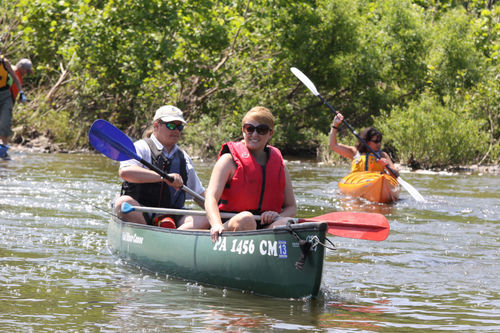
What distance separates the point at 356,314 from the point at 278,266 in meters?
0.54

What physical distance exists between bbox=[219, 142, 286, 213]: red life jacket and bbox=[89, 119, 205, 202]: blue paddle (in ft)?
2.27

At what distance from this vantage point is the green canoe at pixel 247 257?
466 centimetres

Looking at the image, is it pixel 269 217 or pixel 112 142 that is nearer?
pixel 269 217

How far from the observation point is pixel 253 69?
2102 cm

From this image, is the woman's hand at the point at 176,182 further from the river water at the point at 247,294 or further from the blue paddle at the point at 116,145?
the river water at the point at 247,294

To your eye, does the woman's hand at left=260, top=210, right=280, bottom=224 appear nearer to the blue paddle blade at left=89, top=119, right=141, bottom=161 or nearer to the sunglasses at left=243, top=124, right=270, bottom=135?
the sunglasses at left=243, top=124, right=270, bottom=135

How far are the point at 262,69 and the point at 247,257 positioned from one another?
16.2 meters

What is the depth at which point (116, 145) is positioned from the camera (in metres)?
6.16

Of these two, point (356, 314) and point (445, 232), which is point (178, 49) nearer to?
point (445, 232)

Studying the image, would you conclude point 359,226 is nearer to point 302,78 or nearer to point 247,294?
point 247,294

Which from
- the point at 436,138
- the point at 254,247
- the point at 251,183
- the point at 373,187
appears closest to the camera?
the point at 254,247

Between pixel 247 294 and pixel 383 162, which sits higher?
pixel 383 162

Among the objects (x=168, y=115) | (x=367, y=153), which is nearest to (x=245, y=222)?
(x=168, y=115)

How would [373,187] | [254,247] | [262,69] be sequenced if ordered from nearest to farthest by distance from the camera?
1. [254,247]
2. [373,187]
3. [262,69]
